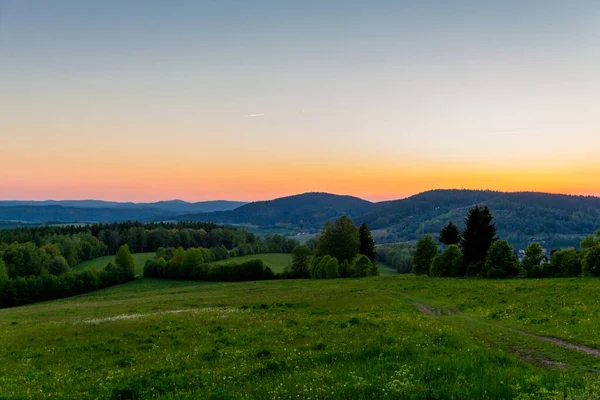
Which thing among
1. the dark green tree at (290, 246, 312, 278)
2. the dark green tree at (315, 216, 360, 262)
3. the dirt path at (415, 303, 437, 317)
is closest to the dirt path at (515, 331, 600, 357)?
the dirt path at (415, 303, 437, 317)

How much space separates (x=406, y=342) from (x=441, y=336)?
1.93m

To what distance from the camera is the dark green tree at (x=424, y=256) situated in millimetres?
75812

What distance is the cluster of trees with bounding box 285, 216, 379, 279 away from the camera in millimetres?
80188

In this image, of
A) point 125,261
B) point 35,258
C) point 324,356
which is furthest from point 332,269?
point 35,258

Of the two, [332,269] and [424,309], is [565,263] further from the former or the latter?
[332,269]

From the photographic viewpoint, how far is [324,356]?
15.1m

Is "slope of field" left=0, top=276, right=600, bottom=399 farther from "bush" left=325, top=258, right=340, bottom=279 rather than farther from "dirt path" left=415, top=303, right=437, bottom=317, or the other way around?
"bush" left=325, top=258, right=340, bottom=279

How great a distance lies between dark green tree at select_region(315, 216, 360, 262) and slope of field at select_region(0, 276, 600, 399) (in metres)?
59.7

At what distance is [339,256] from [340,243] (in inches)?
121

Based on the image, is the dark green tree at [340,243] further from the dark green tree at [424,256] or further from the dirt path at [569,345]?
the dirt path at [569,345]

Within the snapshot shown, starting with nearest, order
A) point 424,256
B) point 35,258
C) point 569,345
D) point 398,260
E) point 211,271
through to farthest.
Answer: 1. point 569,345
2. point 424,256
3. point 211,271
4. point 35,258
5. point 398,260

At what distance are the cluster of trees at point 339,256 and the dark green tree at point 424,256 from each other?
905 cm

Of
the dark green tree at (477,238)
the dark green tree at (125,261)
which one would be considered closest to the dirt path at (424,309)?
the dark green tree at (477,238)

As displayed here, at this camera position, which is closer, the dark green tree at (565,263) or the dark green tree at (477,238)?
the dark green tree at (565,263)
